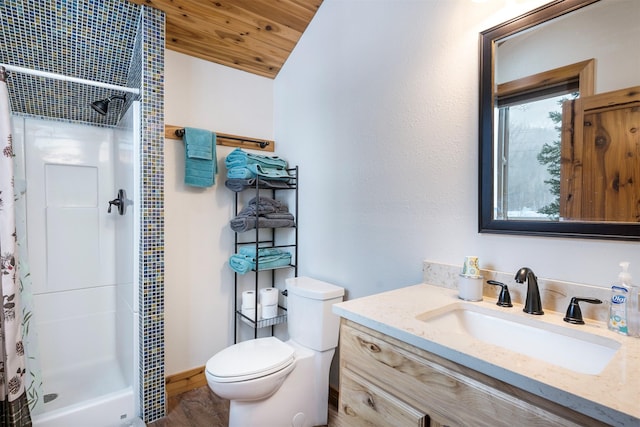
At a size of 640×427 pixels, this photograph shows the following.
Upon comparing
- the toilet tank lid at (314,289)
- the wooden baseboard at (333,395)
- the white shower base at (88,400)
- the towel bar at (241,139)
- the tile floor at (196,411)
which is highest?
the towel bar at (241,139)

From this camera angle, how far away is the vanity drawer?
86cm

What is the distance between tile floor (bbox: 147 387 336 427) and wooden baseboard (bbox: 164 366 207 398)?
3 centimetres

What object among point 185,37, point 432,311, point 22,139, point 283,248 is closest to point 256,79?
point 185,37

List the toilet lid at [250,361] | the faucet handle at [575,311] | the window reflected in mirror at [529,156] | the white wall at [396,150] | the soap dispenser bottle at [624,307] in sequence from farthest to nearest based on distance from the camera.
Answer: the toilet lid at [250,361], the white wall at [396,150], the window reflected in mirror at [529,156], the faucet handle at [575,311], the soap dispenser bottle at [624,307]

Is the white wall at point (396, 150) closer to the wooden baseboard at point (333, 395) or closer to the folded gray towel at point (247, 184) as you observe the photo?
the folded gray towel at point (247, 184)

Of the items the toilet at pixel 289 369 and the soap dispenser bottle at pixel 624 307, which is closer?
the soap dispenser bottle at pixel 624 307

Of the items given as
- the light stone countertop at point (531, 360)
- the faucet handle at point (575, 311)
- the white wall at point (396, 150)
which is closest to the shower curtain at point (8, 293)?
the light stone countertop at point (531, 360)

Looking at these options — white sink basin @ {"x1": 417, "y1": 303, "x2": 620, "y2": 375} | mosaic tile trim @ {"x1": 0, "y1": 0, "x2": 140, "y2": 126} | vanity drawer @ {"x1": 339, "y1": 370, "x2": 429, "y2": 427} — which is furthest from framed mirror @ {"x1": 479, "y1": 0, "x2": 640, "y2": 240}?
mosaic tile trim @ {"x1": 0, "y1": 0, "x2": 140, "y2": 126}

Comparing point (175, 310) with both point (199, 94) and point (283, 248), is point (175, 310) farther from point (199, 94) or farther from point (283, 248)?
point (199, 94)

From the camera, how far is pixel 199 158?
2025 mm

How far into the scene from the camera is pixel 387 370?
931mm

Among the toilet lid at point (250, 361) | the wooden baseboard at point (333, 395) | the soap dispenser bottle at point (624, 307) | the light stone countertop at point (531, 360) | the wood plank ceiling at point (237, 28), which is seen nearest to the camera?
the light stone countertop at point (531, 360)

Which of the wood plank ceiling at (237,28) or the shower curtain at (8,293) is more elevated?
the wood plank ceiling at (237,28)

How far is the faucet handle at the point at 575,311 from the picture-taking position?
954 mm
